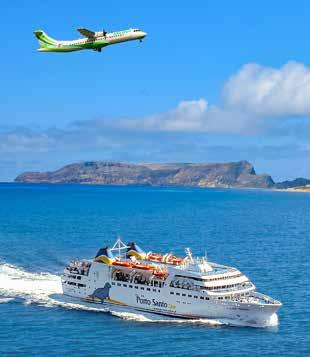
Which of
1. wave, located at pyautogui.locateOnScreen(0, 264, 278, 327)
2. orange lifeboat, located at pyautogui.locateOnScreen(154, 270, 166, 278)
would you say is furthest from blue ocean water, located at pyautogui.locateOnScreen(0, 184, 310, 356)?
orange lifeboat, located at pyautogui.locateOnScreen(154, 270, 166, 278)

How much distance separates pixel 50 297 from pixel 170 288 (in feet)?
46.5

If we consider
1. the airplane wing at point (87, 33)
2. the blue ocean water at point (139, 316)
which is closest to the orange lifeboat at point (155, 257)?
the blue ocean water at point (139, 316)

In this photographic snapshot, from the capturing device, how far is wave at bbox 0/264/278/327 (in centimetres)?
6431

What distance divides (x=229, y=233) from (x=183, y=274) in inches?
2777

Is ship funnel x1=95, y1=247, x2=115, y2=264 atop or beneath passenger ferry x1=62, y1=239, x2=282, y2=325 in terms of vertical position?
atop

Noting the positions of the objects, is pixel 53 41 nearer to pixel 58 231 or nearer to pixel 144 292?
pixel 144 292

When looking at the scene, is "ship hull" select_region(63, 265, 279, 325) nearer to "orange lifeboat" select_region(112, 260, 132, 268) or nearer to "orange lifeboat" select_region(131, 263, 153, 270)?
"orange lifeboat" select_region(112, 260, 132, 268)

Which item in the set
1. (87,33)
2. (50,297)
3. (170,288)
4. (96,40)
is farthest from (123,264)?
(87,33)

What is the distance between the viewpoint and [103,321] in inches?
2522

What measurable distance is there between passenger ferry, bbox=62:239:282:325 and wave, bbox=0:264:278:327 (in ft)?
2.12

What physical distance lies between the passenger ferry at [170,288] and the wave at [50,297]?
646mm

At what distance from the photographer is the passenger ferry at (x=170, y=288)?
209 ft

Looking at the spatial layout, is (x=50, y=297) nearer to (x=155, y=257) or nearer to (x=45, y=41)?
(x=155, y=257)

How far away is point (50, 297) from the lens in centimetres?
7231
